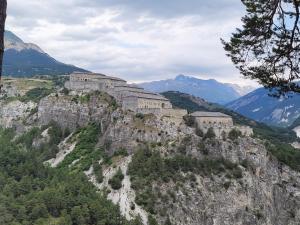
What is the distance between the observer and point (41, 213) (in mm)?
95000

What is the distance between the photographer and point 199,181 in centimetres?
11294

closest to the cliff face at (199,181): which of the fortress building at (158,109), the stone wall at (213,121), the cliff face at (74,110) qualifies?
the cliff face at (74,110)

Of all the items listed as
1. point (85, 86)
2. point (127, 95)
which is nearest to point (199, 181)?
point (127, 95)

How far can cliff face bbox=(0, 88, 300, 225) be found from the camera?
108 m

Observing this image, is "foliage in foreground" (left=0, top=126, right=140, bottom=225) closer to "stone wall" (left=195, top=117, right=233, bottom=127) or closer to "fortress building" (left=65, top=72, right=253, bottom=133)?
"fortress building" (left=65, top=72, right=253, bottom=133)

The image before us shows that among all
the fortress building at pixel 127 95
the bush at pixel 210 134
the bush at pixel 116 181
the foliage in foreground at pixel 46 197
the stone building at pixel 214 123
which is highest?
the fortress building at pixel 127 95

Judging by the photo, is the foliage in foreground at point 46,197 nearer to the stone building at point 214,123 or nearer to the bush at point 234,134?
the stone building at point 214,123

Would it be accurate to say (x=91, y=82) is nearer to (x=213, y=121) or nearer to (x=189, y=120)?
(x=189, y=120)

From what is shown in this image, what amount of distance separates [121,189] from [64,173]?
54.6ft

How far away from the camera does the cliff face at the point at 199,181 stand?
107500mm

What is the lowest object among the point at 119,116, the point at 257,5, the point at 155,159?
the point at 155,159

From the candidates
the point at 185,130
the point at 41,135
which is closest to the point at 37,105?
the point at 41,135

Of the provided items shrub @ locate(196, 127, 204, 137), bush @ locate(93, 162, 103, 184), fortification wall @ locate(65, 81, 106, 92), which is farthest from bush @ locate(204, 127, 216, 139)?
fortification wall @ locate(65, 81, 106, 92)

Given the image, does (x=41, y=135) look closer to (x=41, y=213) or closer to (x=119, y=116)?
(x=119, y=116)
